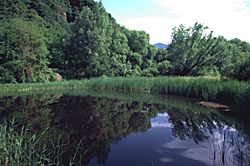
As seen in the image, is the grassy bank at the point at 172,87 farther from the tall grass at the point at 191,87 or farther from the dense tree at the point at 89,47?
the dense tree at the point at 89,47

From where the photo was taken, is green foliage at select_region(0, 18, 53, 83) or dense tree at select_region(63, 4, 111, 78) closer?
green foliage at select_region(0, 18, 53, 83)

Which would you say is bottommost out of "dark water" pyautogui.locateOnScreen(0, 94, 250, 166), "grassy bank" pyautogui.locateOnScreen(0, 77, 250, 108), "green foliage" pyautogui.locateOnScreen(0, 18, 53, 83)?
"dark water" pyautogui.locateOnScreen(0, 94, 250, 166)

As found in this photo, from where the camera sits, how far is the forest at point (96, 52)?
34375mm

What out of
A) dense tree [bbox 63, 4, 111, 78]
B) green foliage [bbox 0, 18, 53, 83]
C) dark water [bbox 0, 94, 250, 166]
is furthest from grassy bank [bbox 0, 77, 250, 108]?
dense tree [bbox 63, 4, 111, 78]

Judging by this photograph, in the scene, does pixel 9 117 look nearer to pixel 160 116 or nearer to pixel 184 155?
pixel 160 116

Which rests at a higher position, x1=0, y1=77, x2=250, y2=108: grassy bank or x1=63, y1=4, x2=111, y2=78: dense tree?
x1=63, y1=4, x2=111, y2=78: dense tree

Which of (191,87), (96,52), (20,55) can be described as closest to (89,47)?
(96,52)

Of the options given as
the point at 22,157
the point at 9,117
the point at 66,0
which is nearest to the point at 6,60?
the point at 9,117

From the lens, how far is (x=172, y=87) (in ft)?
82.7

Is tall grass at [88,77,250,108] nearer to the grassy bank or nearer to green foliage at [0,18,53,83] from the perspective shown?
the grassy bank

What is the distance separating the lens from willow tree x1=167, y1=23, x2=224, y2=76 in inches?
1620

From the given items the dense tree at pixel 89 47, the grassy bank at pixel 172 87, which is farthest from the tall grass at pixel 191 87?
the dense tree at pixel 89 47

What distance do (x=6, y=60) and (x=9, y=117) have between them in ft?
69.1

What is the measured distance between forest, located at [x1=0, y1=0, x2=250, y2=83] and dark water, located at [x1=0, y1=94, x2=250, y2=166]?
1573cm
